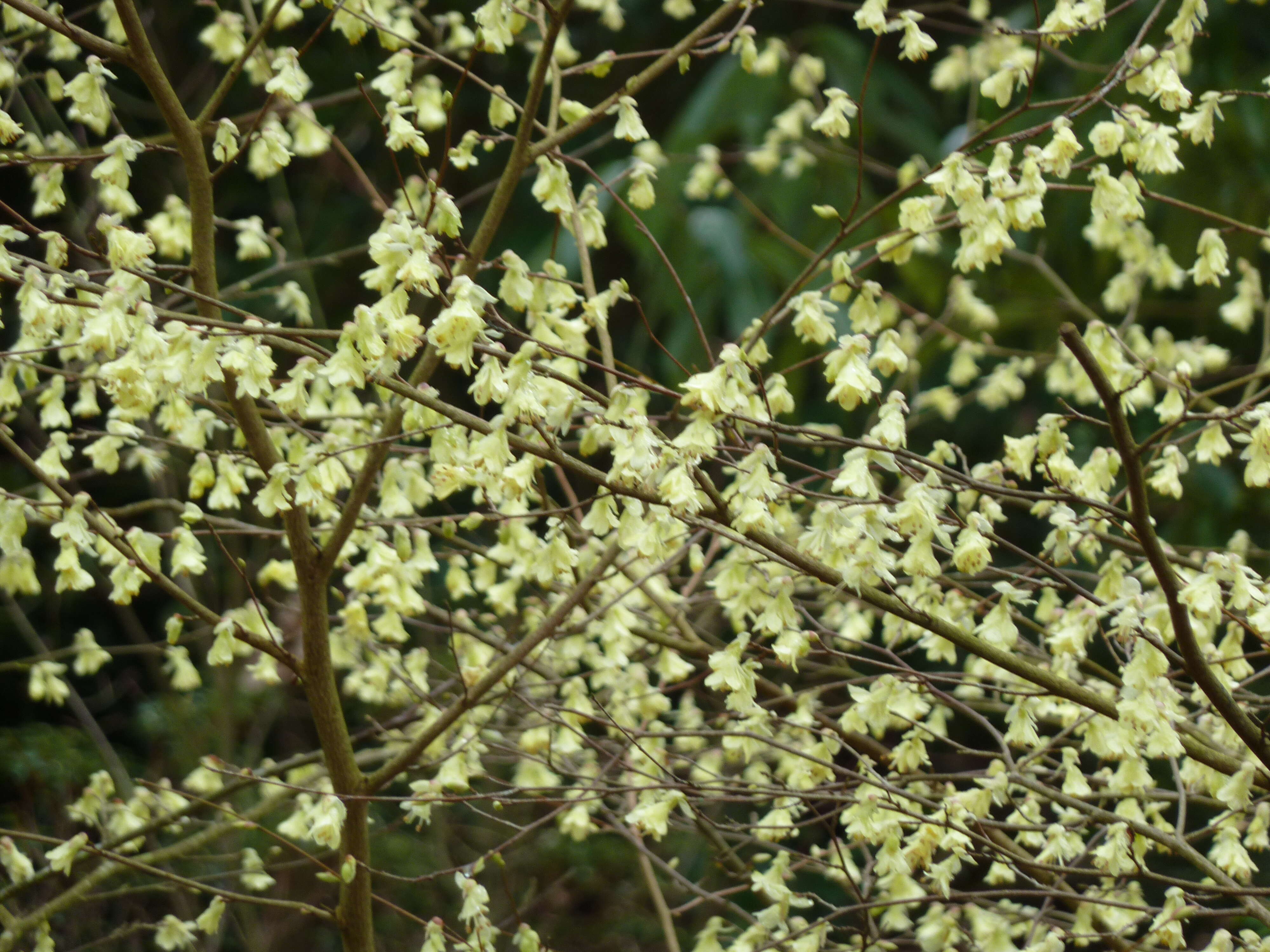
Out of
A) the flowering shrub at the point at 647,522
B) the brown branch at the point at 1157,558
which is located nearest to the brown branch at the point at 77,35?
the flowering shrub at the point at 647,522

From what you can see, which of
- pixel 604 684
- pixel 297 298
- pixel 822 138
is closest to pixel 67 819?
pixel 604 684

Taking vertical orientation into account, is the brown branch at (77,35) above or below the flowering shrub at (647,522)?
above

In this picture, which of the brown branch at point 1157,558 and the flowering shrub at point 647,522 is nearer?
the brown branch at point 1157,558

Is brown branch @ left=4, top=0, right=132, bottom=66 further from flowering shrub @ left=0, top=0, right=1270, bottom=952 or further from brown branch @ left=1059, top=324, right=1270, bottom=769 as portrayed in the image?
brown branch @ left=1059, top=324, right=1270, bottom=769

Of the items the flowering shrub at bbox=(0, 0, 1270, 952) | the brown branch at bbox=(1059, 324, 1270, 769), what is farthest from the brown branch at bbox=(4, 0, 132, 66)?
the brown branch at bbox=(1059, 324, 1270, 769)

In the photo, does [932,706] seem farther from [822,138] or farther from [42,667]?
[822,138]

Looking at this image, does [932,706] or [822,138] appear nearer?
[932,706]

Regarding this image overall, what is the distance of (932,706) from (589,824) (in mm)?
754

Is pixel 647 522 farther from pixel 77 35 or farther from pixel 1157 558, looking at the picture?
pixel 77 35

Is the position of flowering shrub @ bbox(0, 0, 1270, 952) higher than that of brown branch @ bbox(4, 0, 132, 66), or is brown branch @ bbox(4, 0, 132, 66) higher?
brown branch @ bbox(4, 0, 132, 66)

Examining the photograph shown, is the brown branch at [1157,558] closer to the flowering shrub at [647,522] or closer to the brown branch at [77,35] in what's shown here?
the flowering shrub at [647,522]

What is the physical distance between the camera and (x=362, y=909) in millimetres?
1842

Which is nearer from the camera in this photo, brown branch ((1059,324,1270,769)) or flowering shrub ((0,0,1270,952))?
brown branch ((1059,324,1270,769))

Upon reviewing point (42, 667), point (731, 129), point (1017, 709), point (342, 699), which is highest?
point (731, 129)
